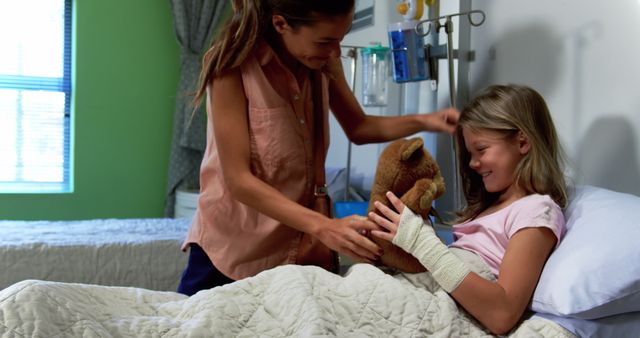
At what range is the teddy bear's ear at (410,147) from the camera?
4.25ft

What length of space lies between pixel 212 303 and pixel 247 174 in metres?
0.35

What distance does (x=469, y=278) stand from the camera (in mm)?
1230

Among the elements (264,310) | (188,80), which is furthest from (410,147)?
(188,80)

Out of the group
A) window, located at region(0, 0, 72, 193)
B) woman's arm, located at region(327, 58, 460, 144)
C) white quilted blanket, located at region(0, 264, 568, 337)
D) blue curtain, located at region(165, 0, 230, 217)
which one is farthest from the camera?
blue curtain, located at region(165, 0, 230, 217)

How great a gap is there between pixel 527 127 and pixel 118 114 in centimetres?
324

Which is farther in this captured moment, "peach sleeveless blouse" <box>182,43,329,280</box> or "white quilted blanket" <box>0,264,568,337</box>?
"peach sleeveless blouse" <box>182,43,329,280</box>

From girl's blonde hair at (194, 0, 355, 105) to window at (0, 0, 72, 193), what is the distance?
2.99 m

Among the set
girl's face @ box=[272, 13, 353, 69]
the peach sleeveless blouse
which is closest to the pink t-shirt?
the peach sleeveless blouse

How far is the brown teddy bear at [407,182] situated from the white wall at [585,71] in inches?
20.4

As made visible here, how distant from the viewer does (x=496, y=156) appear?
4.89ft

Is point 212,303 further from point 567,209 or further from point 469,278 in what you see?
point 567,209

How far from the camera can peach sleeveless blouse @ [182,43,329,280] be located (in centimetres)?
147

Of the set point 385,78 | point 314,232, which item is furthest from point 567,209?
point 385,78

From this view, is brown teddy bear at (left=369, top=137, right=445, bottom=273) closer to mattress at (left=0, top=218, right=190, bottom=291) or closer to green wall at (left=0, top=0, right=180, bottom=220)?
mattress at (left=0, top=218, right=190, bottom=291)
